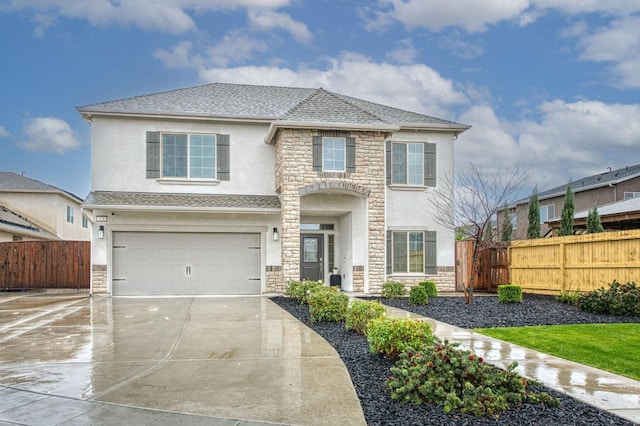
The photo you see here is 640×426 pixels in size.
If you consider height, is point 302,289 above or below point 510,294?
above

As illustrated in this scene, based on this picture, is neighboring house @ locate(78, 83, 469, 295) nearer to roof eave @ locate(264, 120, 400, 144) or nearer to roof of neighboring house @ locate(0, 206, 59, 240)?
roof eave @ locate(264, 120, 400, 144)

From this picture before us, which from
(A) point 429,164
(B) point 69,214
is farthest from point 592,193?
(B) point 69,214

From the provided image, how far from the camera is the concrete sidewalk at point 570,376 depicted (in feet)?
17.1

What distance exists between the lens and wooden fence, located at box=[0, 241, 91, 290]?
21.7 meters

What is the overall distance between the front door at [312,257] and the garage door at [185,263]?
181 centimetres

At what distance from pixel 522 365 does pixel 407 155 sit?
503 inches

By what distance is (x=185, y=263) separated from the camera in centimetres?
Result: 1808

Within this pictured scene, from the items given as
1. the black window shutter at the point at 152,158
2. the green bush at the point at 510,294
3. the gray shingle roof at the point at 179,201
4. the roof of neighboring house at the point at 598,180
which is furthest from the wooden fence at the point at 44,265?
the roof of neighboring house at the point at 598,180

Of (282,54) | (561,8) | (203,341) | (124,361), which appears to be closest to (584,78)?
(561,8)

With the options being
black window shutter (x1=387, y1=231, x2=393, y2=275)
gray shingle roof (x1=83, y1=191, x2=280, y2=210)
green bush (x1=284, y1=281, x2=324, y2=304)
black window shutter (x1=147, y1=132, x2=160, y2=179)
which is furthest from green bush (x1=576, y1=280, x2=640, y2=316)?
black window shutter (x1=147, y1=132, x2=160, y2=179)

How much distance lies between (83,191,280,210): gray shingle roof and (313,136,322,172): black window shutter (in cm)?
185

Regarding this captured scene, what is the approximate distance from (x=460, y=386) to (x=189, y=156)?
14.5 meters

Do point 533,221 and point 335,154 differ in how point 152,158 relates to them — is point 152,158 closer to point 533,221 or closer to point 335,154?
point 335,154

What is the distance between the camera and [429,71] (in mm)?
19969
